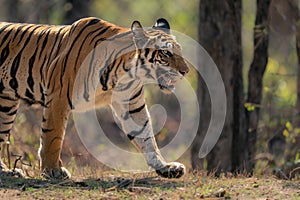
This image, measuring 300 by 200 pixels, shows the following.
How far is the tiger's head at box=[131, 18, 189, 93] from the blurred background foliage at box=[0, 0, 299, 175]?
1129 mm

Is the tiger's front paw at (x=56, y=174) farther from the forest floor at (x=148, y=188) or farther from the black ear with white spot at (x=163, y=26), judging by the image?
the black ear with white spot at (x=163, y=26)

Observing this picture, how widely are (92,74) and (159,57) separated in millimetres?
644

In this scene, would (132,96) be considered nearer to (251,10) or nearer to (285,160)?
(285,160)

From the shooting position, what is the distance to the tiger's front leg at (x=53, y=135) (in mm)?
7266

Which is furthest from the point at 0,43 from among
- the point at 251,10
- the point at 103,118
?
the point at 251,10

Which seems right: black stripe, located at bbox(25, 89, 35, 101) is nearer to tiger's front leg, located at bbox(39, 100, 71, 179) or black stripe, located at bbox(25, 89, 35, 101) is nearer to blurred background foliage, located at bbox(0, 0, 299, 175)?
tiger's front leg, located at bbox(39, 100, 71, 179)

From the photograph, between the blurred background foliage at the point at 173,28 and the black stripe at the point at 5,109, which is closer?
the black stripe at the point at 5,109

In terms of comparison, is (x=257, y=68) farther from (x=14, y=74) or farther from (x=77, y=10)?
(x=77, y=10)

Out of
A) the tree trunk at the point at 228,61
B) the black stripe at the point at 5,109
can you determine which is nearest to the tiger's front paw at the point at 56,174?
the black stripe at the point at 5,109

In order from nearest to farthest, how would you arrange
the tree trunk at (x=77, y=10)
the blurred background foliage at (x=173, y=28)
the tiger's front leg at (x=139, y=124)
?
the tiger's front leg at (x=139, y=124) < the blurred background foliage at (x=173, y=28) < the tree trunk at (x=77, y=10)

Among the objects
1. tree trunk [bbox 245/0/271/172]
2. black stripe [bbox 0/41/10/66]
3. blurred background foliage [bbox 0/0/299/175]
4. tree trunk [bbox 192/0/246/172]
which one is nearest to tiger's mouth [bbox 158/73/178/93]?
blurred background foliage [bbox 0/0/299/175]

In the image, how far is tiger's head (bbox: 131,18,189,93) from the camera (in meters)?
7.12

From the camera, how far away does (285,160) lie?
34.4ft

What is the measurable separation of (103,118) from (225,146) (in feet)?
23.0
